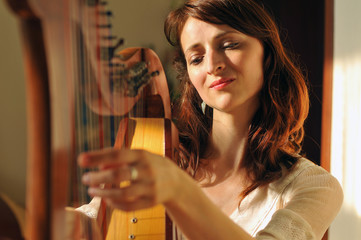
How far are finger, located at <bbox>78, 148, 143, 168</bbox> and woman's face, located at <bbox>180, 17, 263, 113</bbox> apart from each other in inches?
22.7

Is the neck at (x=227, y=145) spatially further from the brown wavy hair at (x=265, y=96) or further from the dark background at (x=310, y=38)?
the dark background at (x=310, y=38)

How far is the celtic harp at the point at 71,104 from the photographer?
0.31 meters

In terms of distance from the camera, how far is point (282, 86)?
111 cm

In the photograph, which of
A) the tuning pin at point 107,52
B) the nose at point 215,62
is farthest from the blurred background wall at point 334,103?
the tuning pin at point 107,52

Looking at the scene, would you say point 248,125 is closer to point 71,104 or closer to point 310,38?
point 71,104

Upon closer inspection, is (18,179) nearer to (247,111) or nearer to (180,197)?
(247,111)

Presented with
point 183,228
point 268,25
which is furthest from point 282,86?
point 183,228

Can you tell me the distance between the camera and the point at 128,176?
0.40 metres

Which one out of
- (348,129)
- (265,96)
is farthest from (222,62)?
(348,129)

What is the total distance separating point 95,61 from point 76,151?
4.8 inches

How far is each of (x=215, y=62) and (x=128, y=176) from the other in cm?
59

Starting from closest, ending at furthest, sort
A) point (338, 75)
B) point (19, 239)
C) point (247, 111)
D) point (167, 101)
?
point (19, 239)
point (167, 101)
point (247, 111)
point (338, 75)

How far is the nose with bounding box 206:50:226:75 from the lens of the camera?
37.0 inches

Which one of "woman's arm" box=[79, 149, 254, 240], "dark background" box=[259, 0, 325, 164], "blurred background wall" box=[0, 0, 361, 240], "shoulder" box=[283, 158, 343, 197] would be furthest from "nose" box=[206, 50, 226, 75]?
"dark background" box=[259, 0, 325, 164]
